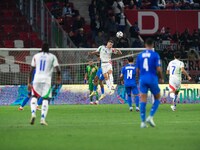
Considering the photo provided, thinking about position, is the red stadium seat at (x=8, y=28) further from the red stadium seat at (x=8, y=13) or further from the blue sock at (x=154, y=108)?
the blue sock at (x=154, y=108)

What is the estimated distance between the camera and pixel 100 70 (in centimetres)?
2995

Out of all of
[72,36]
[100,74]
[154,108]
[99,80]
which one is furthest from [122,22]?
[154,108]

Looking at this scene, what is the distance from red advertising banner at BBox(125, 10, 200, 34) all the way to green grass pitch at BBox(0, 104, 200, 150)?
2051cm

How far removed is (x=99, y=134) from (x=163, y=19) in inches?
1068

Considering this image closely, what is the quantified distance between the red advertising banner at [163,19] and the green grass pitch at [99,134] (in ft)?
67.3

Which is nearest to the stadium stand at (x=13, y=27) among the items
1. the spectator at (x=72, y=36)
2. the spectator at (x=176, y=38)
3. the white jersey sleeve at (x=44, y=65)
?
the spectator at (x=72, y=36)

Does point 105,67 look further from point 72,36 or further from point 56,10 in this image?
point 56,10

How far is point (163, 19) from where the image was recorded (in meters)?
41.8

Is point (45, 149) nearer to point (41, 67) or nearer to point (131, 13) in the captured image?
point (41, 67)

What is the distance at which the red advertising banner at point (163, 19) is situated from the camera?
135 feet

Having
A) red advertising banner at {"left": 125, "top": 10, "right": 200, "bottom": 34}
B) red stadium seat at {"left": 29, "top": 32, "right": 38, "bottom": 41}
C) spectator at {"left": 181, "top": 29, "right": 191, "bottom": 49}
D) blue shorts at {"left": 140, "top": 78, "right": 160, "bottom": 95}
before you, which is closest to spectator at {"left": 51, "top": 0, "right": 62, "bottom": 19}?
red stadium seat at {"left": 29, "top": 32, "right": 38, "bottom": 41}

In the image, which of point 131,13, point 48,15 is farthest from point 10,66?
point 131,13

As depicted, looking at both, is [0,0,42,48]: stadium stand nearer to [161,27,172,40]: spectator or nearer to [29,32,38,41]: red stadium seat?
[29,32,38,41]: red stadium seat

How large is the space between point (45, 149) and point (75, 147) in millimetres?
625
